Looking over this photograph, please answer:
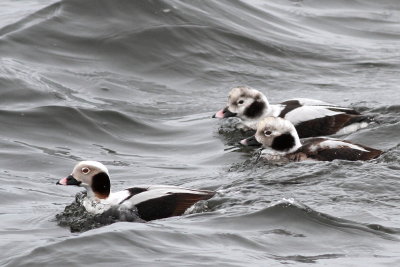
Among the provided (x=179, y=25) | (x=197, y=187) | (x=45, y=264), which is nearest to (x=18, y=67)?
(x=179, y=25)

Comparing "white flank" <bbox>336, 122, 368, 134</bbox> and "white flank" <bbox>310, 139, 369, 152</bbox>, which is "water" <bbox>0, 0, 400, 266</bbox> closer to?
"white flank" <bbox>336, 122, 368, 134</bbox>

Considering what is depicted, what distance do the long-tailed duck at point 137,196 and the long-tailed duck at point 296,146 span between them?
1.66 metres

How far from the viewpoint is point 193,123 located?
13734 mm

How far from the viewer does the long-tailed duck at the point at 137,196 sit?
9172 mm

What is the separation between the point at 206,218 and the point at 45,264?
1579 mm

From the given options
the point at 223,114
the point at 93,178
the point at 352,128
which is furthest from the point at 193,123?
the point at 93,178

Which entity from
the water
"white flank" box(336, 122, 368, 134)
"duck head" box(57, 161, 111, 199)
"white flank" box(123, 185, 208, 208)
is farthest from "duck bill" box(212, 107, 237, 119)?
"white flank" box(123, 185, 208, 208)

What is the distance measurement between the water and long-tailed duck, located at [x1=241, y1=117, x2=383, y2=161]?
0.20m

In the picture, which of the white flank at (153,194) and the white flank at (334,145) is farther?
the white flank at (334,145)

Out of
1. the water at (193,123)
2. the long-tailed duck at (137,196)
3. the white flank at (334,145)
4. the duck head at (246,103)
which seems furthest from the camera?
the duck head at (246,103)

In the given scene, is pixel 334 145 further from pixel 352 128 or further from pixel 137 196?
pixel 137 196

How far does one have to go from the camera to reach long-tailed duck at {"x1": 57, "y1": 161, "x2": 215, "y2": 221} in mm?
9172

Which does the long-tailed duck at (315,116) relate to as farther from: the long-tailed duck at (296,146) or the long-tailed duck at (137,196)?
the long-tailed duck at (137,196)

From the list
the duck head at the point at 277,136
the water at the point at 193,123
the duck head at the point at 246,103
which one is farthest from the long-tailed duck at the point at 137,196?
the duck head at the point at 246,103
